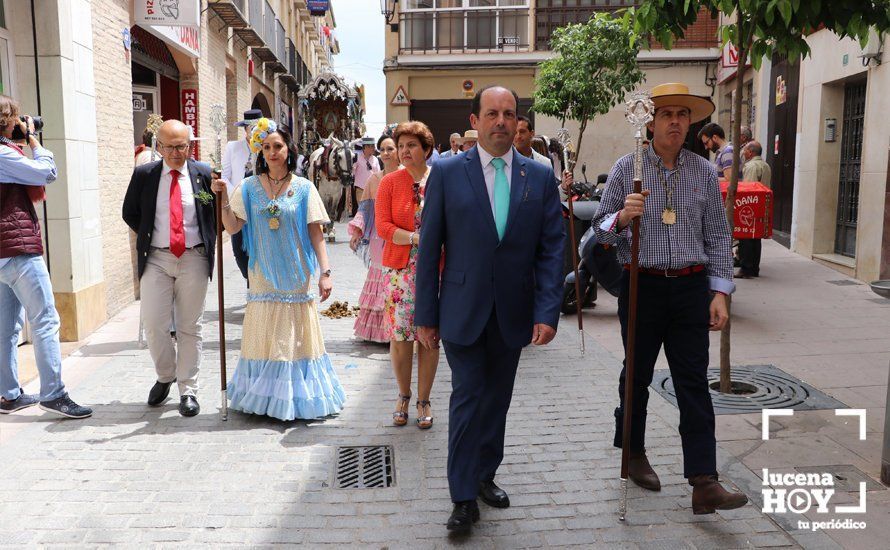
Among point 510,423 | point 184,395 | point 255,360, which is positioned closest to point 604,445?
point 510,423

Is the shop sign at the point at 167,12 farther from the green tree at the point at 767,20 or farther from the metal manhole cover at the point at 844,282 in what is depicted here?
the metal manhole cover at the point at 844,282

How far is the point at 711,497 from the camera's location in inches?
154

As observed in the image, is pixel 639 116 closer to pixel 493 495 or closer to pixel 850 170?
pixel 493 495

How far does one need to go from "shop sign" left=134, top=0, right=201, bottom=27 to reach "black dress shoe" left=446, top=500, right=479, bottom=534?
27.8 feet

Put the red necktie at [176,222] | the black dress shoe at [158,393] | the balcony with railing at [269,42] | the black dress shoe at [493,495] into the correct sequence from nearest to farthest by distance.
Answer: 1. the black dress shoe at [493,495]
2. the red necktie at [176,222]
3. the black dress shoe at [158,393]
4. the balcony with railing at [269,42]

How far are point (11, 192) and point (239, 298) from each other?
494 cm

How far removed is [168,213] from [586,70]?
13.0 meters

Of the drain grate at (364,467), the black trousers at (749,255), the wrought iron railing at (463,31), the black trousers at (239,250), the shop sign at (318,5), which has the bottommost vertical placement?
the drain grate at (364,467)

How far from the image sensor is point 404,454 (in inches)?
194

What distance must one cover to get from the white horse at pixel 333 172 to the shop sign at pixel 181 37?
316 centimetres

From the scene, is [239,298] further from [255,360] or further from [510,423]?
[510,423]

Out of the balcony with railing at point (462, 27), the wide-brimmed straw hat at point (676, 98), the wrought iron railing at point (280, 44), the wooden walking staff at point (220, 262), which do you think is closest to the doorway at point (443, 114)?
the balcony with railing at point (462, 27)

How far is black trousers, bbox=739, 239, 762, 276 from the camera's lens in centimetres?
1145

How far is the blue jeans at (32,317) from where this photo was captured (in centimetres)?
546
